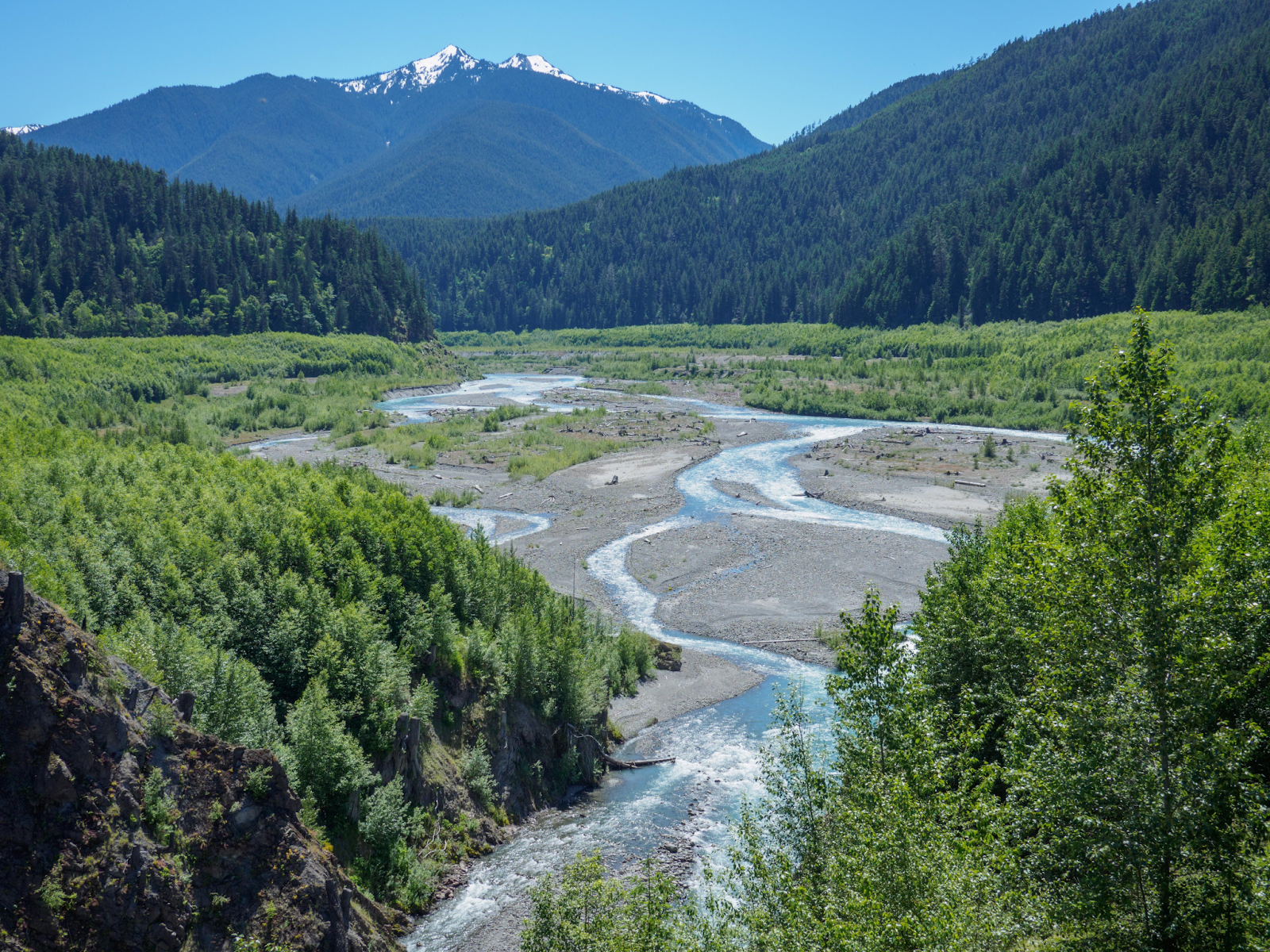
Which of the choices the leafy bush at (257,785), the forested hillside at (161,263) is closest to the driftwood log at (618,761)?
the leafy bush at (257,785)

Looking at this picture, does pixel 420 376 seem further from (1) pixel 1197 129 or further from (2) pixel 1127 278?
(1) pixel 1197 129

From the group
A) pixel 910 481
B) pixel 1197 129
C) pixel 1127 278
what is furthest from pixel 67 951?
pixel 1197 129

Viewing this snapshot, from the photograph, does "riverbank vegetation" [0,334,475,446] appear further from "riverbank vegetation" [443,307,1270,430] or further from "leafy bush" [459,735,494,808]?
"riverbank vegetation" [443,307,1270,430]

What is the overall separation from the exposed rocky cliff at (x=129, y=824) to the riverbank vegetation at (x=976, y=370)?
249ft

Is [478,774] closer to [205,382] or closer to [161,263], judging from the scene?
[205,382]

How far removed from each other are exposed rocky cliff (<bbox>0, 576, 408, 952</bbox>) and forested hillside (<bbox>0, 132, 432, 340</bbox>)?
13836cm

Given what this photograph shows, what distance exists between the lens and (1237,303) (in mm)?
121562

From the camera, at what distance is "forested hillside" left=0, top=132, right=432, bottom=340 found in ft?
451

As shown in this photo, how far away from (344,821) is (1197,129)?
207 m

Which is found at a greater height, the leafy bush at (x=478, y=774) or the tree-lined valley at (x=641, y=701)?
the tree-lined valley at (x=641, y=701)

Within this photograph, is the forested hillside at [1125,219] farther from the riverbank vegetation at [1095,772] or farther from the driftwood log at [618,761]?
the riverbank vegetation at [1095,772]

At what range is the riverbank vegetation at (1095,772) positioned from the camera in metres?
14.0

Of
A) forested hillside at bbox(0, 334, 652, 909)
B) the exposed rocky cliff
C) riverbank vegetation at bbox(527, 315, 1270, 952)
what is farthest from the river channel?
the exposed rocky cliff

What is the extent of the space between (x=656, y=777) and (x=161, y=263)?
527 feet
